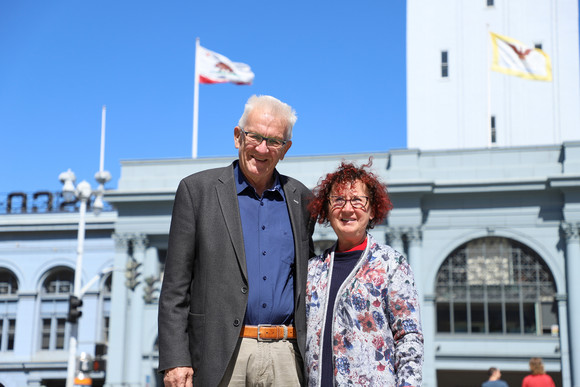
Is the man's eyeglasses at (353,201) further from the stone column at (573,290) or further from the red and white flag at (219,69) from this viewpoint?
the red and white flag at (219,69)

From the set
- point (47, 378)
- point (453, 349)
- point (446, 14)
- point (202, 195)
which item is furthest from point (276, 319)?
point (446, 14)

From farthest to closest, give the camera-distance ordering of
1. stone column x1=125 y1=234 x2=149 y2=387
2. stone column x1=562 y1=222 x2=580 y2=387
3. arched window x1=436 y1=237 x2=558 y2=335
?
stone column x1=125 y1=234 x2=149 y2=387 < arched window x1=436 y1=237 x2=558 y2=335 < stone column x1=562 y1=222 x2=580 y2=387

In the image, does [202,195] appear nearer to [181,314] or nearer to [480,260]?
[181,314]

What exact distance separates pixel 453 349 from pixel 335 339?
24.5m

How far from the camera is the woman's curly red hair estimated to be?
5020 millimetres

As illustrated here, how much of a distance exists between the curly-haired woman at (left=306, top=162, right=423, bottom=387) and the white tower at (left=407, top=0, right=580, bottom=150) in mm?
34006

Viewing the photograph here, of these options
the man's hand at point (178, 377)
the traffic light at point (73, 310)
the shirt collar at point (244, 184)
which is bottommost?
the traffic light at point (73, 310)

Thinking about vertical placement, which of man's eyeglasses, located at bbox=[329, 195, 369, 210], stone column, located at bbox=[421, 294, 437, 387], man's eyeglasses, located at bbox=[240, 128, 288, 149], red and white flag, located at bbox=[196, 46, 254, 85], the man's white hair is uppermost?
red and white flag, located at bbox=[196, 46, 254, 85]

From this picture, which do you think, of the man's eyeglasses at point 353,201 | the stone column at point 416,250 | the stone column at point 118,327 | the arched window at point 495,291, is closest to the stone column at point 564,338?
the arched window at point 495,291

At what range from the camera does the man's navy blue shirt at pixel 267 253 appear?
4719 mm

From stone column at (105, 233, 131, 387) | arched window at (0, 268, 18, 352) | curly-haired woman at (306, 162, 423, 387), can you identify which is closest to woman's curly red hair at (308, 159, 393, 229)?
curly-haired woman at (306, 162, 423, 387)

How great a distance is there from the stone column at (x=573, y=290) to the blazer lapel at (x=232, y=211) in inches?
953

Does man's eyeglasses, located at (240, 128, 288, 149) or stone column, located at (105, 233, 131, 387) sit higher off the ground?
man's eyeglasses, located at (240, 128, 288, 149)

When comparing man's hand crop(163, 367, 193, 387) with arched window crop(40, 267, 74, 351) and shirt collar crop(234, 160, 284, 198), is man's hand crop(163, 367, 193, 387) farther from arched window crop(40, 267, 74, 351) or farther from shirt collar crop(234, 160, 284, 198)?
arched window crop(40, 267, 74, 351)
